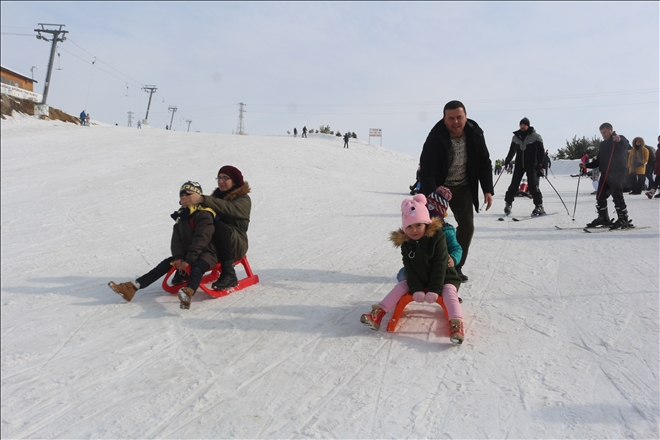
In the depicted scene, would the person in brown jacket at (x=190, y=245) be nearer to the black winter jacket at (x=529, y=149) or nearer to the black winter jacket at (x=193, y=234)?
the black winter jacket at (x=193, y=234)

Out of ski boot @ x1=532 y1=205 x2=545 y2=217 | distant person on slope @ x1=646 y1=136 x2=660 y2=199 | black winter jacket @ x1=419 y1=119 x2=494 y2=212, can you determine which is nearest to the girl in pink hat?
black winter jacket @ x1=419 y1=119 x2=494 y2=212

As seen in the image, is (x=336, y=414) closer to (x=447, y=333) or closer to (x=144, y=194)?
(x=447, y=333)

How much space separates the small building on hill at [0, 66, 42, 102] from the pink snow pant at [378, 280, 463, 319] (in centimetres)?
3777

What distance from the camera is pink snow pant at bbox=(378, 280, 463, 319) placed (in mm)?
3489

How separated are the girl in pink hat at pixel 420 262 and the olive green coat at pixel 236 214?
1.69 m

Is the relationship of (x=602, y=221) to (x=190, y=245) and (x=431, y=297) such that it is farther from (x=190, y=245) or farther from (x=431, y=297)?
(x=190, y=245)

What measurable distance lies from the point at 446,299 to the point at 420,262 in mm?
346

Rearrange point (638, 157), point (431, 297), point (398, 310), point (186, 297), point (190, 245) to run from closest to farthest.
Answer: point (431, 297)
point (398, 310)
point (186, 297)
point (190, 245)
point (638, 157)

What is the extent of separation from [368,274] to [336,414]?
3.01 m

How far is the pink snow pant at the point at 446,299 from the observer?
137 inches

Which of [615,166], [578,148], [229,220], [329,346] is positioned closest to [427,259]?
[329,346]

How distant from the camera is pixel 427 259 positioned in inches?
144

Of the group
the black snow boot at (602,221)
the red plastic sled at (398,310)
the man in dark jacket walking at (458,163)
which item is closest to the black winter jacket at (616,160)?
the black snow boot at (602,221)

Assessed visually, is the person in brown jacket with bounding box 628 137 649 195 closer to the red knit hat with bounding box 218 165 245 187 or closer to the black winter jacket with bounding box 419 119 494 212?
the black winter jacket with bounding box 419 119 494 212
